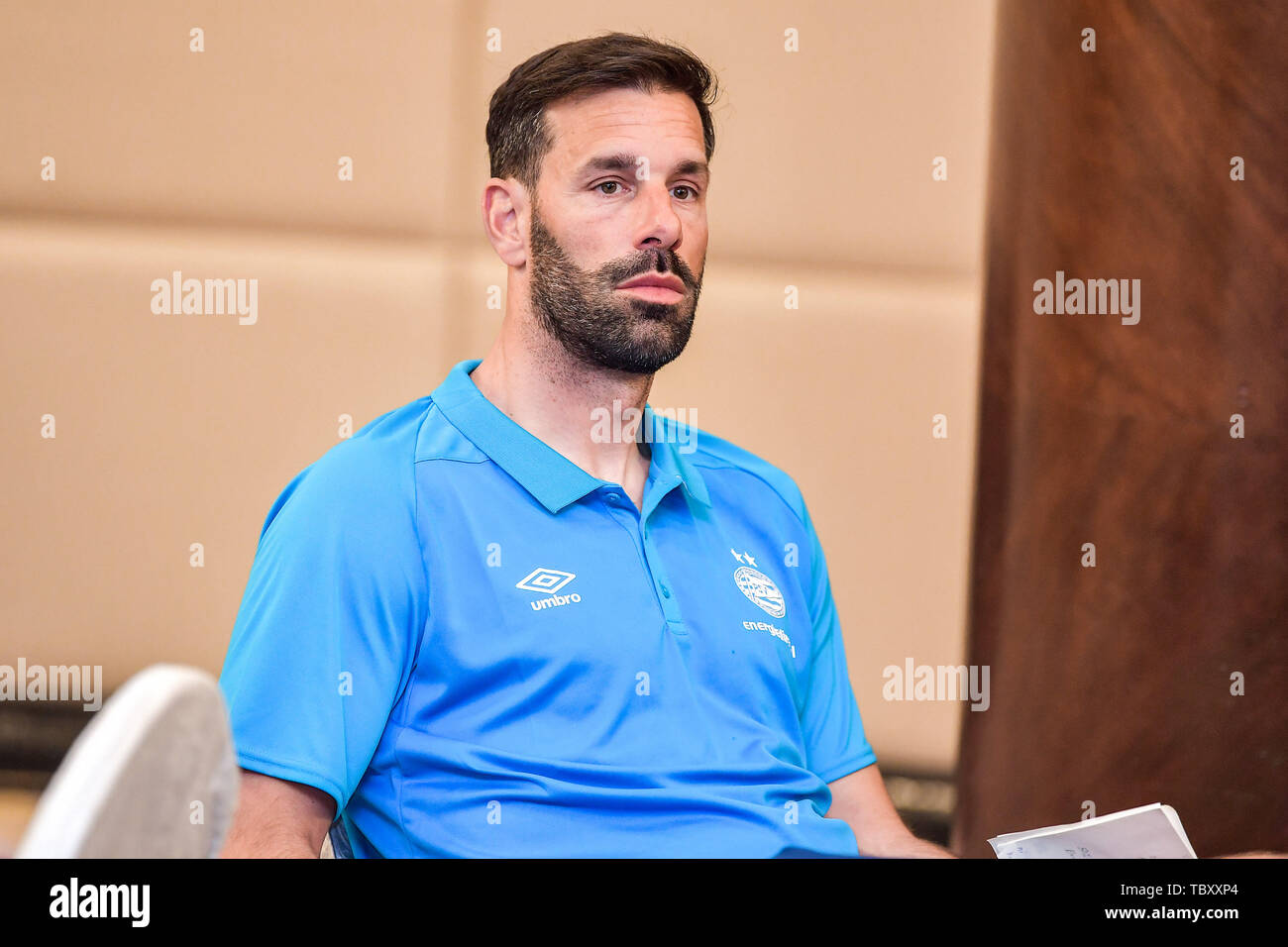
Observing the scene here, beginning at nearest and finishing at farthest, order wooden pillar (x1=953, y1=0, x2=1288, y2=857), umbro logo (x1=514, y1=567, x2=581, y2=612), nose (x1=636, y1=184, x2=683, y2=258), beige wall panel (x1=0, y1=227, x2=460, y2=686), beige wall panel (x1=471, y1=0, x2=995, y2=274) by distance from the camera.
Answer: umbro logo (x1=514, y1=567, x2=581, y2=612) → nose (x1=636, y1=184, x2=683, y2=258) → wooden pillar (x1=953, y1=0, x2=1288, y2=857) → beige wall panel (x1=0, y1=227, x2=460, y2=686) → beige wall panel (x1=471, y1=0, x2=995, y2=274)

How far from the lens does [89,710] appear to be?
2.11 m

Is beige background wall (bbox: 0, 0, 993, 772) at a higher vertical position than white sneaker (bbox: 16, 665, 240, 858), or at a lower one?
higher

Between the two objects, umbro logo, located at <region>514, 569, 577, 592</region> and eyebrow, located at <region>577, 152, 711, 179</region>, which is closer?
umbro logo, located at <region>514, 569, 577, 592</region>

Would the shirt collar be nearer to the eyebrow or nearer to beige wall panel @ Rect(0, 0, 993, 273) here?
the eyebrow

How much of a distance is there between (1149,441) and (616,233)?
3.39ft

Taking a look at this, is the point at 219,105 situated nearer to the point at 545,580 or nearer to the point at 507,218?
the point at 507,218

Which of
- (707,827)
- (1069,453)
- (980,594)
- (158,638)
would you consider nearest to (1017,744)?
(980,594)

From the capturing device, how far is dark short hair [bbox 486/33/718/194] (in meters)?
1.30

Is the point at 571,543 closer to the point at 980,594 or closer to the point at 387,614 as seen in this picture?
the point at 387,614

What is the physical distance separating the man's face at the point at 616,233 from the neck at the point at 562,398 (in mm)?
18

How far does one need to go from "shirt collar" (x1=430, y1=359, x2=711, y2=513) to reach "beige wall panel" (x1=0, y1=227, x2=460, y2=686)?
0.96 meters

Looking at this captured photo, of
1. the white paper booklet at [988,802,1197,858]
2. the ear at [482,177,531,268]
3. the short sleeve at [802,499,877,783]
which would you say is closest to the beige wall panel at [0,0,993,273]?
the ear at [482,177,531,268]

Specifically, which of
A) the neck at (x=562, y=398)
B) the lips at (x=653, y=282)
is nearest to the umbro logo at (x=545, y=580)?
the neck at (x=562, y=398)

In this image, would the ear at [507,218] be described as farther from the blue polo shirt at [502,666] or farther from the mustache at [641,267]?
the blue polo shirt at [502,666]
